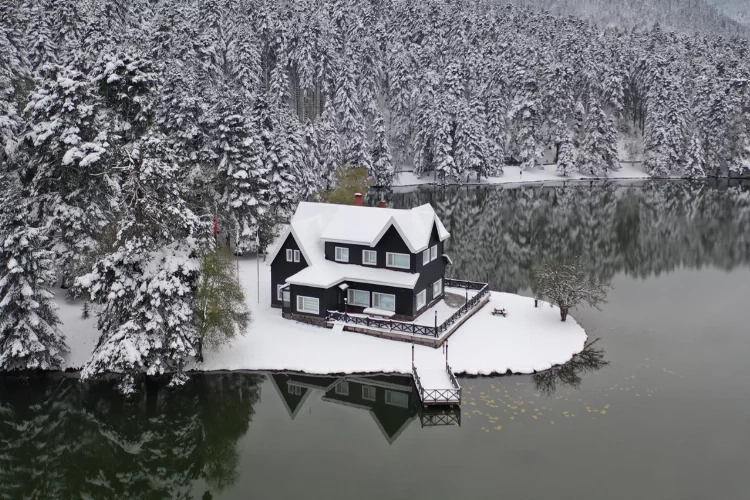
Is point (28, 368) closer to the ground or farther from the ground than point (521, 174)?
closer to the ground

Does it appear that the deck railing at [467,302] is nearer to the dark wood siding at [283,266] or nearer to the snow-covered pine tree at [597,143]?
the dark wood siding at [283,266]

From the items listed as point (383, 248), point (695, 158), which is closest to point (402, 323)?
point (383, 248)

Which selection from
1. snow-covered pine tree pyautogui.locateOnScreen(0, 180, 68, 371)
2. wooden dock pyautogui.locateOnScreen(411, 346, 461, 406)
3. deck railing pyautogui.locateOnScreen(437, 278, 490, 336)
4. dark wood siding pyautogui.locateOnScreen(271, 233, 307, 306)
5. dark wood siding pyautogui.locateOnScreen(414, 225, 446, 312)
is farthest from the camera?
dark wood siding pyautogui.locateOnScreen(271, 233, 307, 306)

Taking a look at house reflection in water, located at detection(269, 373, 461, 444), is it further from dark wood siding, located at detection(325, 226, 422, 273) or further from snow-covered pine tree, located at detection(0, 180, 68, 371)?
snow-covered pine tree, located at detection(0, 180, 68, 371)

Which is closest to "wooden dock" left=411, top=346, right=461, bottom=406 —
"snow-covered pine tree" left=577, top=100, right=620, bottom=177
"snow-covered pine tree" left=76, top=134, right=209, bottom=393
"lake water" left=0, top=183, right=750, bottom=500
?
"lake water" left=0, top=183, right=750, bottom=500

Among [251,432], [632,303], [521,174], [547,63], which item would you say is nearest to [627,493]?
[251,432]

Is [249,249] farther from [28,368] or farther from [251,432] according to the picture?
[251,432]
